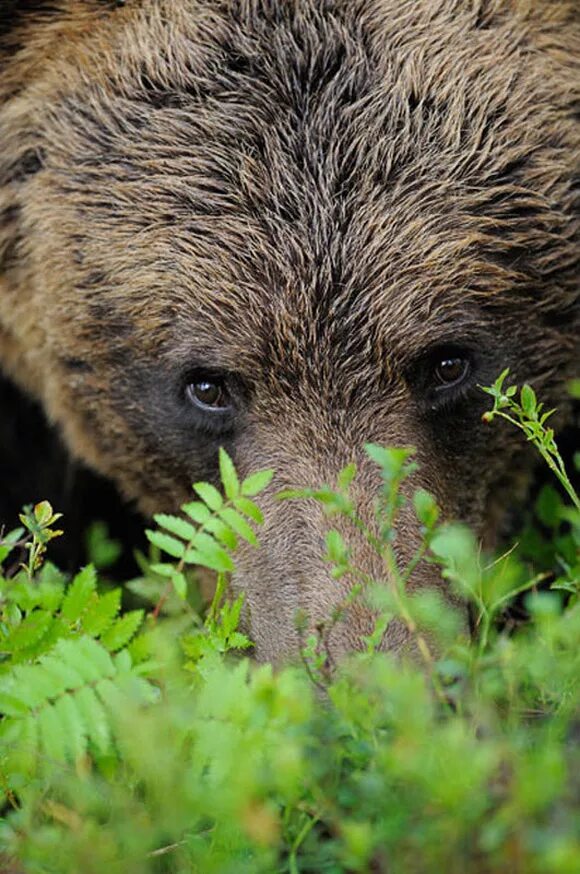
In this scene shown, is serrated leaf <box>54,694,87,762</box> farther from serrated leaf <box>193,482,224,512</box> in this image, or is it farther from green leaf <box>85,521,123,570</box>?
green leaf <box>85,521,123,570</box>

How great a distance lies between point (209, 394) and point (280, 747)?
1885 millimetres

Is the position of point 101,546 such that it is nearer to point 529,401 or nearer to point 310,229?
point 310,229

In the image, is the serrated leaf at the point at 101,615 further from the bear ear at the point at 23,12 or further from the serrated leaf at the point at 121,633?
the bear ear at the point at 23,12

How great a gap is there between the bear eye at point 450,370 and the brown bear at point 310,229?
1 cm

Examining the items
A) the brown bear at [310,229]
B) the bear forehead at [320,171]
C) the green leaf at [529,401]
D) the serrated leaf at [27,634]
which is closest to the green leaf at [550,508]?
the brown bear at [310,229]

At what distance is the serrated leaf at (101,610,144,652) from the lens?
2510 mm

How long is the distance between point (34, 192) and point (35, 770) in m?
2.10

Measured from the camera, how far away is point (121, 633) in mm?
2521

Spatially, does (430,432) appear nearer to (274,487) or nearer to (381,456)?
(274,487)

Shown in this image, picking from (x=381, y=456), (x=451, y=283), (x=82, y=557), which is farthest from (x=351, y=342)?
(x=82, y=557)

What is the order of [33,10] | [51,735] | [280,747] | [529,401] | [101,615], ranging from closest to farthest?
1. [280,747]
2. [51,735]
3. [101,615]
4. [529,401]
5. [33,10]

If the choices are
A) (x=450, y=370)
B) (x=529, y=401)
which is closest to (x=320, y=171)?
(x=450, y=370)

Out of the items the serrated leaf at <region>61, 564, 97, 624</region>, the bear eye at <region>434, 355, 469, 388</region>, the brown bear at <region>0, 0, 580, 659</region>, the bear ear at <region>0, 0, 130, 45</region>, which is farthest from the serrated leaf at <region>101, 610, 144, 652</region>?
the bear ear at <region>0, 0, 130, 45</region>

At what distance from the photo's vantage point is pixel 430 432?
141 inches
